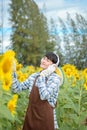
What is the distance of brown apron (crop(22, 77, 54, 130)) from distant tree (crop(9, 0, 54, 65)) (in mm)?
37965

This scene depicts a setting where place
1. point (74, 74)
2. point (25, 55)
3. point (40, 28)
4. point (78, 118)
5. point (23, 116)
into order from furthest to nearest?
point (40, 28), point (25, 55), point (74, 74), point (23, 116), point (78, 118)

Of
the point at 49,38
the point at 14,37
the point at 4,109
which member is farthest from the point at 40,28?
the point at 4,109

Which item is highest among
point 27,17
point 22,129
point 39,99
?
point 27,17

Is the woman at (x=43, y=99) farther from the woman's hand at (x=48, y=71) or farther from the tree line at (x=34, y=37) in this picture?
the tree line at (x=34, y=37)

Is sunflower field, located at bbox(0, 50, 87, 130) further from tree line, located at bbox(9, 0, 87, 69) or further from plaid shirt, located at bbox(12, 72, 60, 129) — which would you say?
tree line, located at bbox(9, 0, 87, 69)

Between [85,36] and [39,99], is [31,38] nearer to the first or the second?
[85,36]

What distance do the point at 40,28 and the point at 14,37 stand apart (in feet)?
14.4

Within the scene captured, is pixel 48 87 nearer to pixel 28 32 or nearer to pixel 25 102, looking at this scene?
pixel 25 102

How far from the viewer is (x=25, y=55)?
4381 centimetres

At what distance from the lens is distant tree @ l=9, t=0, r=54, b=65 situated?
4400 cm

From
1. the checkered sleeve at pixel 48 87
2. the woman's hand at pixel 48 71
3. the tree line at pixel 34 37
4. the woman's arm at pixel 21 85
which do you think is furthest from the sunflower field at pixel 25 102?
the tree line at pixel 34 37

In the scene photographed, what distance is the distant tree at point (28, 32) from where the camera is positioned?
44.0 meters

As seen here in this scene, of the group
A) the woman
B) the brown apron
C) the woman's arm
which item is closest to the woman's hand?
the woman

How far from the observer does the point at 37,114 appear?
4.26 metres
